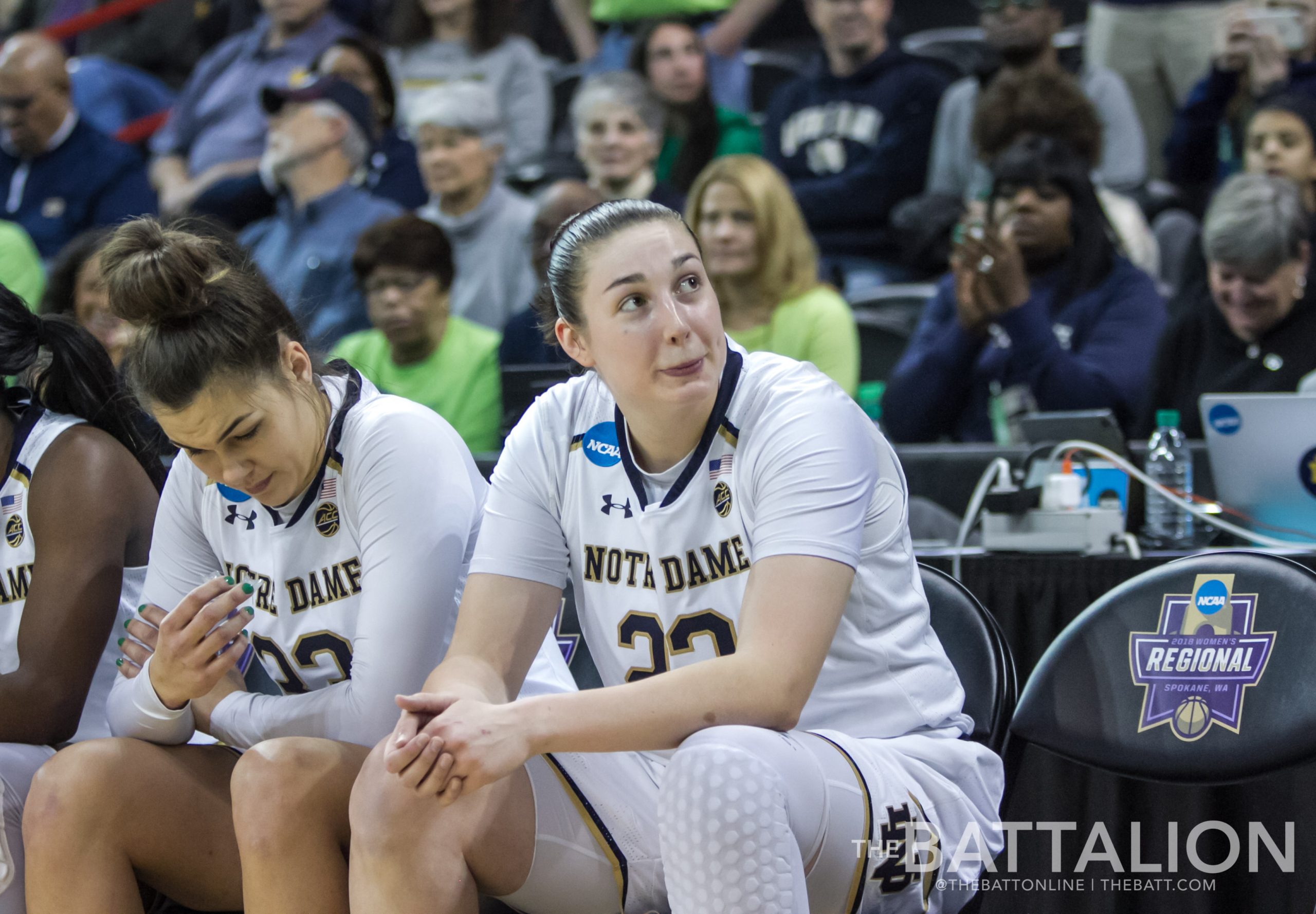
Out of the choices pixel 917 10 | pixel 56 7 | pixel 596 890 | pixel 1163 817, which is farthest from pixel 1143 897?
pixel 56 7

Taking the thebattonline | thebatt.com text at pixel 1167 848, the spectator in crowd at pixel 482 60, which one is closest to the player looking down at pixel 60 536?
the thebattonline | thebatt.com text at pixel 1167 848

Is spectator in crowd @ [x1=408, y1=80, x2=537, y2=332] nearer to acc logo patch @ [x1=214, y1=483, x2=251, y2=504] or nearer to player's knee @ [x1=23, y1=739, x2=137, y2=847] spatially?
acc logo patch @ [x1=214, y1=483, x2=251, y2=504]

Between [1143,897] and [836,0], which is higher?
[836,0]

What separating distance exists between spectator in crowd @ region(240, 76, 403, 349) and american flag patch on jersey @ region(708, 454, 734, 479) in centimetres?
341

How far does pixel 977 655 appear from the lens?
182cm

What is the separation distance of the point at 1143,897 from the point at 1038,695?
0.58 meters

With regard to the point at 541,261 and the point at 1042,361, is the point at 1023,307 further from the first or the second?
the point at 541,261

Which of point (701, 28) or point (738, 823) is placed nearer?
point (738, 823)

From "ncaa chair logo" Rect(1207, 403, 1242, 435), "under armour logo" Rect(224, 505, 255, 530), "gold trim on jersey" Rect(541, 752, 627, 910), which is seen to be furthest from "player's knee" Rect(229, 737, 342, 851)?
"ncaa chair logo" Rect(1207, 403, 1242, 435)

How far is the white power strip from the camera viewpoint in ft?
7.83

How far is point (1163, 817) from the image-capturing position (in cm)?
211

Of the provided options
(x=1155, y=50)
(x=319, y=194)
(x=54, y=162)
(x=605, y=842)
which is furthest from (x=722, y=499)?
(x=54, y=162)

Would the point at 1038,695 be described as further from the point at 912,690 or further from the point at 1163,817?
the point at 1163,817

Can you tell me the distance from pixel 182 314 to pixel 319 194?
11.5 feet
